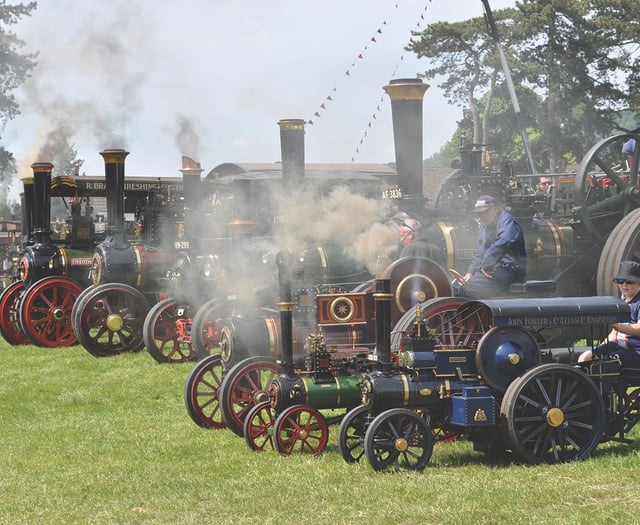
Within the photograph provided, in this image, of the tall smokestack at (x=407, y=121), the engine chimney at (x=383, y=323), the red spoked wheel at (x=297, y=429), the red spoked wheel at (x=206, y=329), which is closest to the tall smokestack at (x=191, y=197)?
the red spoked wheel at (x=206, y=329)

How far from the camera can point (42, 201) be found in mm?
15188

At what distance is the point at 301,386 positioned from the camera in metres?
6.73

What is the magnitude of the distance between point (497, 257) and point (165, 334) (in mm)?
5149

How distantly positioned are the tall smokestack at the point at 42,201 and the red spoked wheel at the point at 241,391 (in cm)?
849

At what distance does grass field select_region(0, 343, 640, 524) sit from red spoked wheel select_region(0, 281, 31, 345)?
22.8ft

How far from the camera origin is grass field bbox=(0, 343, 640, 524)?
521cm

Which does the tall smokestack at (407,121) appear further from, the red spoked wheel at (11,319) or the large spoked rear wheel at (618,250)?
the red spoked wheel at (11,319)

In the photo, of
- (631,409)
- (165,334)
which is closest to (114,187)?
(165,334)

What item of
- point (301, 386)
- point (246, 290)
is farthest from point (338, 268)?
point (301, 386)

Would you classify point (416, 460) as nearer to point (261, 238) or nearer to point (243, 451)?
point (243, 451)

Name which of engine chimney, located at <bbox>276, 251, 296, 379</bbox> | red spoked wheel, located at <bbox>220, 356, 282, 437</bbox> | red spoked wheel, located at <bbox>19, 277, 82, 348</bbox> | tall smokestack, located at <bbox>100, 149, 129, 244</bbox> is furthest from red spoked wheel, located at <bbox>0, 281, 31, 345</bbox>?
engine chimney, located at <bbox>276, 251, 296, 379</bbox>

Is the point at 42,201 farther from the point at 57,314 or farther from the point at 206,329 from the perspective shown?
the point at 206,329

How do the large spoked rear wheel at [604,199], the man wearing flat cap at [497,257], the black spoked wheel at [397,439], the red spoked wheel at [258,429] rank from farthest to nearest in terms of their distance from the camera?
the large spoked rear wheel at [604,199] < the man wearing flat cap at [497,257] < the red spoked wheel at [258,429] < the black spoked wheel at [397,439]

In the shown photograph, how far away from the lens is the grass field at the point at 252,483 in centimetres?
521
